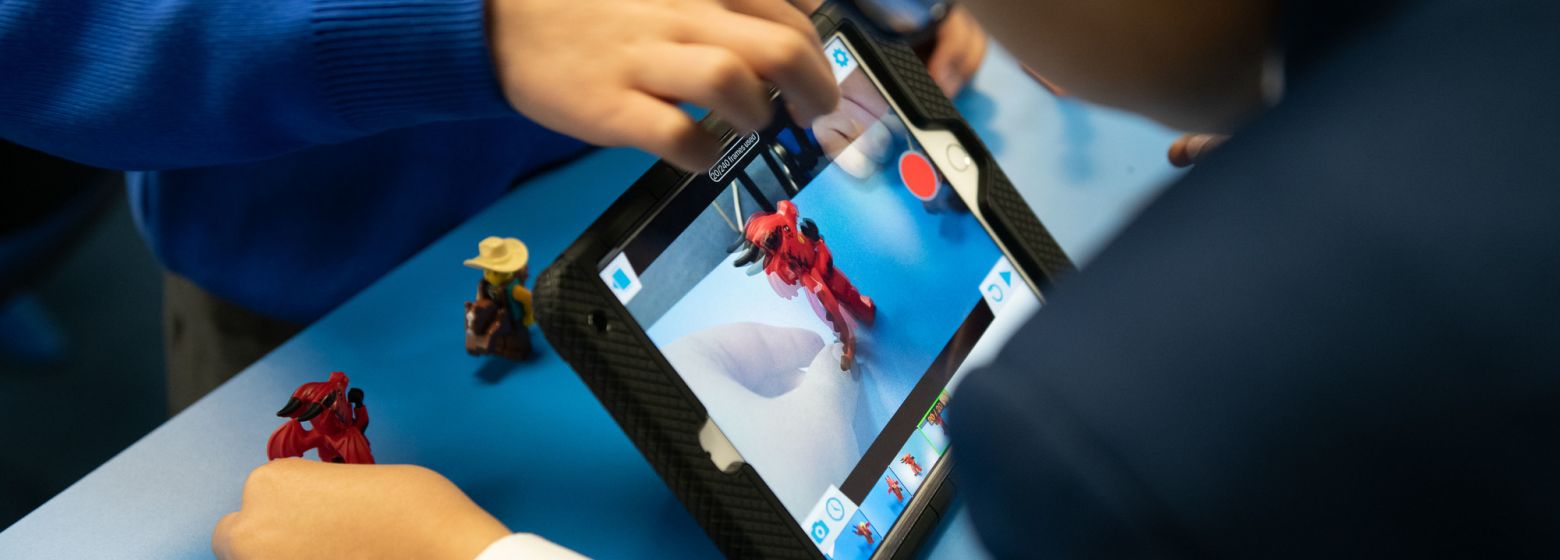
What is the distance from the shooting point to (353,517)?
525 millimetres

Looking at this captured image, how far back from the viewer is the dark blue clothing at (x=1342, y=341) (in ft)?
0.80

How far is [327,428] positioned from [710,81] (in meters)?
0.28

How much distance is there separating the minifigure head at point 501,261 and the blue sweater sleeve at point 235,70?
3.8 inches

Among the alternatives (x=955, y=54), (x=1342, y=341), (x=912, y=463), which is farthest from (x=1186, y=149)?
(x=1342, y=341)

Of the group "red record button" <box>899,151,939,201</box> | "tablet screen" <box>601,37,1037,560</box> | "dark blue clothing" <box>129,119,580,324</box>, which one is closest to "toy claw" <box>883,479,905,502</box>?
"tablet screen" <box>601,37,1037,560</box>

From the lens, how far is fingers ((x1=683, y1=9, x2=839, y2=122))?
49 centimetres

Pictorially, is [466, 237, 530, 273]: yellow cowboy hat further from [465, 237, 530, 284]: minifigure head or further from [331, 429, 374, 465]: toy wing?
[331, 429, 374, 465]: toy wing

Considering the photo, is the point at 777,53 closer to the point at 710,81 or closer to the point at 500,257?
the point at 710,81

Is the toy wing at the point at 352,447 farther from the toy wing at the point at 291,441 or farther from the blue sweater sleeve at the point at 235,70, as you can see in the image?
the blue sweater sleeve at the point at 235,70

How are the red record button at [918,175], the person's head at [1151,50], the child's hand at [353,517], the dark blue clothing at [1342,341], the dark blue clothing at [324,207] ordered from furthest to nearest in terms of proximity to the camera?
the dark blue clothing at [324,207]
the red record button at [918,175]
the child's hand at [353,517]
the person's head at [1151,50]
the dark blue clothing at [1342,341]

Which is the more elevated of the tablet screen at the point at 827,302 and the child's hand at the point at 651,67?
the child's hand at the point at 651,67

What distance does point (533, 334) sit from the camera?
0.71 metres

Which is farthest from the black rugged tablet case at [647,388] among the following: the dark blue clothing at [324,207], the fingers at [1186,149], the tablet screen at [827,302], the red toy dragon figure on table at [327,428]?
the fingers at [1186,149]

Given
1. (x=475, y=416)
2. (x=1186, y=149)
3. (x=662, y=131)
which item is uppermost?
(x=662, y=131)
